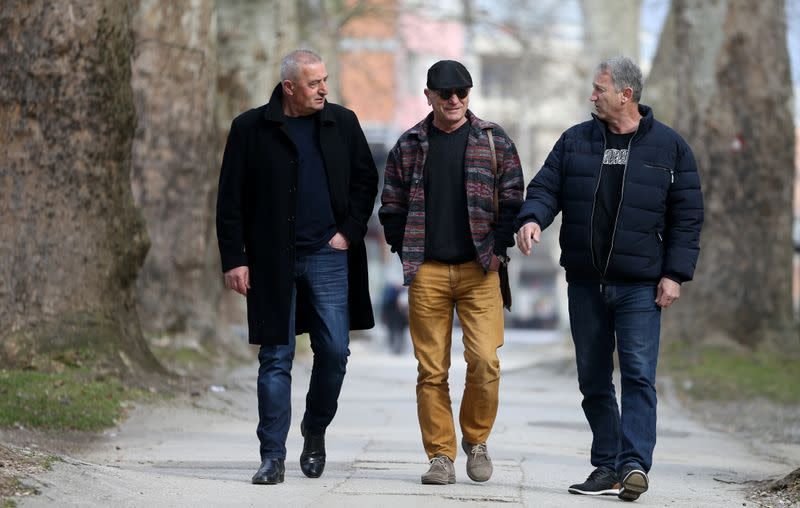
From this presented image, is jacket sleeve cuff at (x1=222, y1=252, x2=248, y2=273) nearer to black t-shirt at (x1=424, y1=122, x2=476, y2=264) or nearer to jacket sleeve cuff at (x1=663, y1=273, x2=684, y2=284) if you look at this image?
black t-shirt at (x1=424, y1=122, x2=476, y2=264)

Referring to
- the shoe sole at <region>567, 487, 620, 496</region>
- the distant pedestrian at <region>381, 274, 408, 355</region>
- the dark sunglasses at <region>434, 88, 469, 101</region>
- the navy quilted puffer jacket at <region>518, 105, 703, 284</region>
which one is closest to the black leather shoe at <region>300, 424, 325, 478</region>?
the shoe sole at <region>567, 487, 620, 496</region>

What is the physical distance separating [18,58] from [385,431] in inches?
140

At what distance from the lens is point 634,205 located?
8555 mm

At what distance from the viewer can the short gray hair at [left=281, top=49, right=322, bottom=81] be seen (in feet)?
29.1

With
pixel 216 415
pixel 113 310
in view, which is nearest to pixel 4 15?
pixel 113 310

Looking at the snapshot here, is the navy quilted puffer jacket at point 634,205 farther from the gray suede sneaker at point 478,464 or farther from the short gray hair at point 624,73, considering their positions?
the gray suede sneaker at point 478,464

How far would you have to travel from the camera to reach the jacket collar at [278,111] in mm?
8945

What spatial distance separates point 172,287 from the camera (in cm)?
1898

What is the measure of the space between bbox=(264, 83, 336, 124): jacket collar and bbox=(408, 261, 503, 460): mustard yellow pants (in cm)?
87

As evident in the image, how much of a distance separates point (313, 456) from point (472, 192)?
5.01 feet

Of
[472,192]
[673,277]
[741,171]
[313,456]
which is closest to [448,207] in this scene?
[472,192]

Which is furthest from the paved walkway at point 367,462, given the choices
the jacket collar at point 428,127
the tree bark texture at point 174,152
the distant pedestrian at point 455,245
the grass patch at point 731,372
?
the tree bark texture at point 174,152

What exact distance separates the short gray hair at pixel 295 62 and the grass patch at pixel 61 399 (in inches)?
133

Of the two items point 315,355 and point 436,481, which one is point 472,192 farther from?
point 436,481
